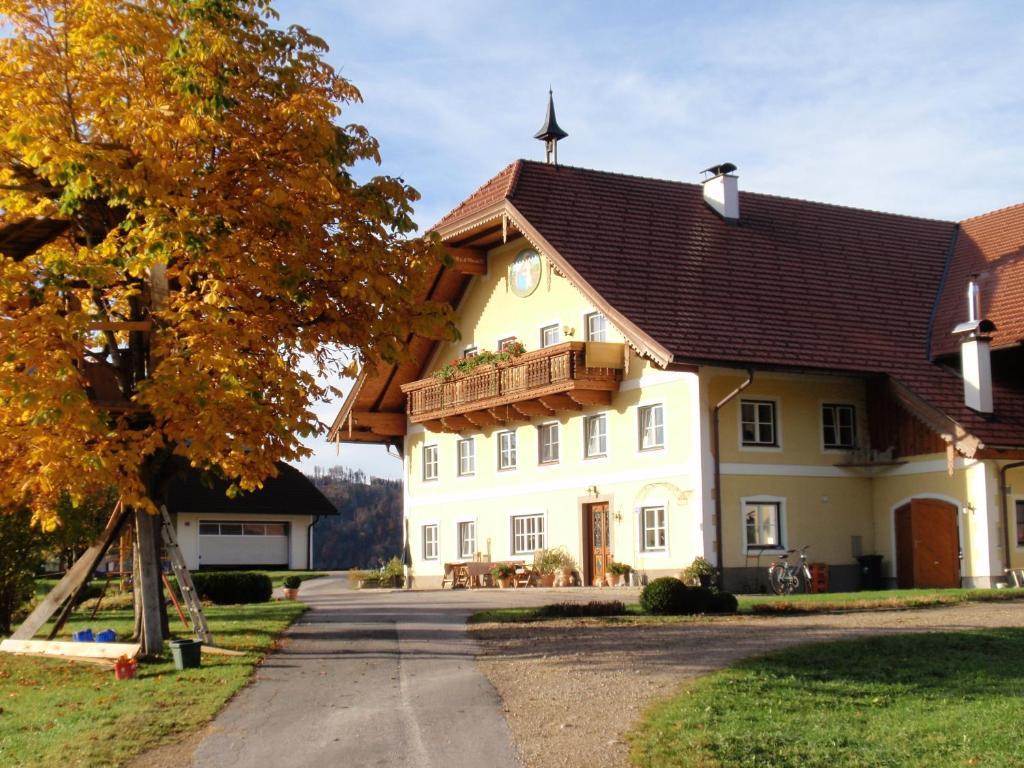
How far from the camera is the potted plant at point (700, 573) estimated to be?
91.4 feet

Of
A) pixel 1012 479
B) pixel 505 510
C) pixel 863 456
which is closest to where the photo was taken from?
pixel 1012 479

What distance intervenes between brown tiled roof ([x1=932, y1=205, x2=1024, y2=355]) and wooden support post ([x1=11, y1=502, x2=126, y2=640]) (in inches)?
819

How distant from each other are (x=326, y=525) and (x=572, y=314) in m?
50.8

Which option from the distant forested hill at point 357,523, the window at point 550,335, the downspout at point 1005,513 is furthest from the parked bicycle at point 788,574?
the distant forested hill at point 357,523

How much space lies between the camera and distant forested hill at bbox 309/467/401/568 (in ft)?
262

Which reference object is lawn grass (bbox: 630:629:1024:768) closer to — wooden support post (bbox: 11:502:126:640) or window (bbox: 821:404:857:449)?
wooden support post (bbox: 11:502:126:640)

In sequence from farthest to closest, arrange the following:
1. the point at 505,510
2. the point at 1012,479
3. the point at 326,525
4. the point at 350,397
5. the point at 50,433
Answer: the point at 326,525
the point at 350,397
the point at 505,510
the point at 1012,479
the point at 50,433

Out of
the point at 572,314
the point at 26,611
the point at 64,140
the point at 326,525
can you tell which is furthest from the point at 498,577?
the point at 326,525

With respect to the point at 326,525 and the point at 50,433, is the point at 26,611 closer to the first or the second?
the point at 50,433

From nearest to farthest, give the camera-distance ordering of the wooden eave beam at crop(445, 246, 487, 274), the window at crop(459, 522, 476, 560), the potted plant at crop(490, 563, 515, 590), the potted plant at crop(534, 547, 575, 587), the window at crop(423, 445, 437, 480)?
the potted plant at crop(534, 547, 575, 587) → the potted plant at crop(490, 563, 515, 590) → the wooden eave beam at crop(445, 246, 487, 274) → the window at crop(459, 522, 476, 560) → the window at crop(423, 445, 437, 480)

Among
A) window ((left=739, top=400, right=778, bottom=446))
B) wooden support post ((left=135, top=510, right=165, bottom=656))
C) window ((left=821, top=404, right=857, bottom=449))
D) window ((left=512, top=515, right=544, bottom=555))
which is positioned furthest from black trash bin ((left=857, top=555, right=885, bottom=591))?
wooden support post ((left=135, top=510, right=165, bottom=656))

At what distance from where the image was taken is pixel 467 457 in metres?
38.0

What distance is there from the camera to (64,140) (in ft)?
48.6

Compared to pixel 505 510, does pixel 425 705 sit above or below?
below
